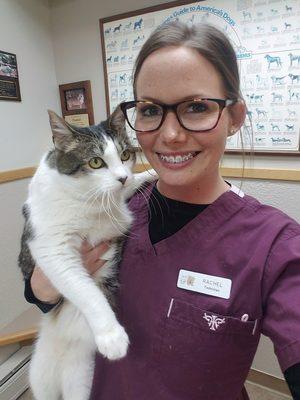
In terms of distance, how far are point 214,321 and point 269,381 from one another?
1631 mm

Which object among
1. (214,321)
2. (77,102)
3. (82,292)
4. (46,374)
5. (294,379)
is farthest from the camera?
(77,102)

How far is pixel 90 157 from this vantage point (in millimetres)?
890

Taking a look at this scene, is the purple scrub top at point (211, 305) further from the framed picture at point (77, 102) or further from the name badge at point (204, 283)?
the framed picture at point (77, 102)

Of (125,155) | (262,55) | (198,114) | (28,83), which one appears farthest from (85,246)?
(28,83)

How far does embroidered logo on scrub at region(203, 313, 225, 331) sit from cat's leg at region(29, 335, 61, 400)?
607 mm

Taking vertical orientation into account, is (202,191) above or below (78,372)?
above

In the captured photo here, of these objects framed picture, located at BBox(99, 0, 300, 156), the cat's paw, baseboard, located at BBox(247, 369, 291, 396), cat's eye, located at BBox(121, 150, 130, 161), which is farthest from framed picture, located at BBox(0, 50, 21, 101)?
baseboard, located at BBox(247, 369, 291, 396)

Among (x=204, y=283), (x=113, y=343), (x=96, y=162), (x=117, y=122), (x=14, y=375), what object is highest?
(x=117, y=122)

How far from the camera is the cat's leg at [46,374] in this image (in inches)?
40.4

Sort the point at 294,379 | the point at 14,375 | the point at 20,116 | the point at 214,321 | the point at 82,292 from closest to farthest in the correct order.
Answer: the point at 294,379 < the point at 214,321 < the point at 82,292 < the point at 14,375 < the point at 20,116

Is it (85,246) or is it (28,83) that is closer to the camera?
(85,246)

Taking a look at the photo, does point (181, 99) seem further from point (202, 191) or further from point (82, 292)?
point (82, 292)

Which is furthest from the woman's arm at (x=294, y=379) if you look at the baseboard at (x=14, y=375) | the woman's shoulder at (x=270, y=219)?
the baseboard at (x=14, y=375)

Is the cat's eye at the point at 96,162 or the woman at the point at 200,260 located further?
the cat's eye at the point at 96,162
